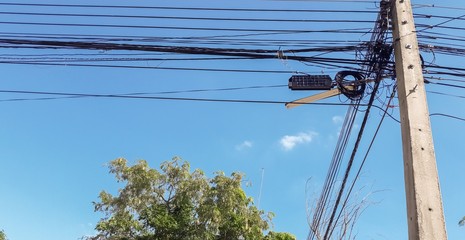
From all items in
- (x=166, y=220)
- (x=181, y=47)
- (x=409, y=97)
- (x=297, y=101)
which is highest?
(x=166, y=220)

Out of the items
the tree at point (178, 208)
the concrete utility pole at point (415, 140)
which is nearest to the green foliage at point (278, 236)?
the tree at point (178, 208)

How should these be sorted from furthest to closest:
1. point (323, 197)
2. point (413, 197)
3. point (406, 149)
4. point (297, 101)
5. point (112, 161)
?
point (112, 161), point (323, 197), point (297, 101), point (406, 149), point (413, 197)

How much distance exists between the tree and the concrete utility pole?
9.19 metres

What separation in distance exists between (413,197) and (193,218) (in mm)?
10425

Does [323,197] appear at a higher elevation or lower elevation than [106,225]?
lower

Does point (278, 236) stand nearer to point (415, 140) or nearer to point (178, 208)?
point (178, 208)

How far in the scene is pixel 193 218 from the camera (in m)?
14.7

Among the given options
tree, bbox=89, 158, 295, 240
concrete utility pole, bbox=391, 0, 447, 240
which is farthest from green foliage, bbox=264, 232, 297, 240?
concrete utility pole, bbox=391, 0, 447, 240

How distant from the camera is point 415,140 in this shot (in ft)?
17.7

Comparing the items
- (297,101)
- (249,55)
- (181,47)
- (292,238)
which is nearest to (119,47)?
(181,47)

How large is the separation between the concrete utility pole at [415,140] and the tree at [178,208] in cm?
919

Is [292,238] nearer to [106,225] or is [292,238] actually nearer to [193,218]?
[193,218]

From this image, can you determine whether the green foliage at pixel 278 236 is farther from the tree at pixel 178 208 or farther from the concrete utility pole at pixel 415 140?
the concrete utility pole at pixel 415 140

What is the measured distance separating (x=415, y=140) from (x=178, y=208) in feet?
34.6
